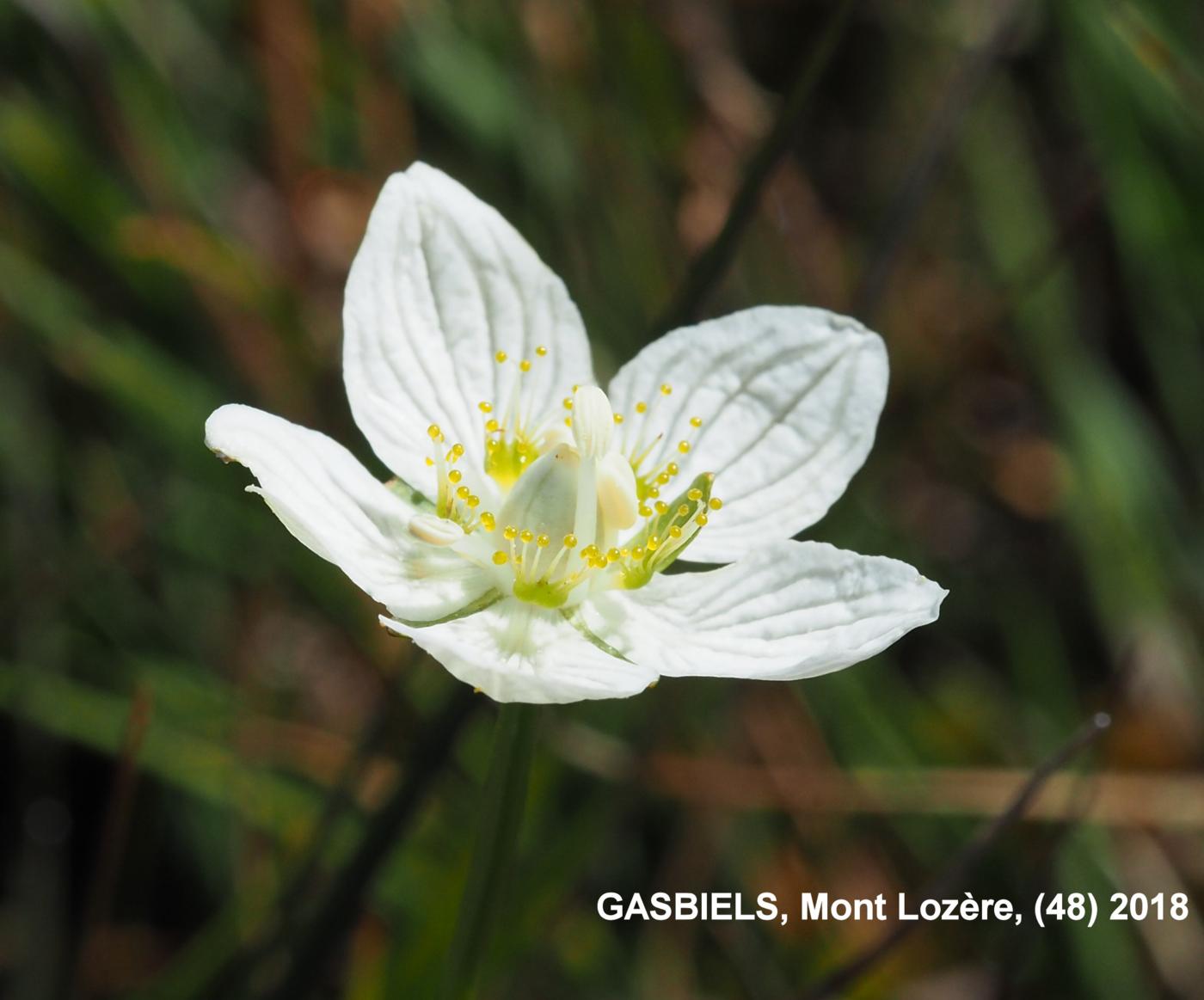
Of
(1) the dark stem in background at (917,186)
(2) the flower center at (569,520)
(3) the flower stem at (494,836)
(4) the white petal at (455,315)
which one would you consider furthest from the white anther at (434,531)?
(1) the dark stem in background at (917,186)

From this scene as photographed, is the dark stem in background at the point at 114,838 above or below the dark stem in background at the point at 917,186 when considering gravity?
below

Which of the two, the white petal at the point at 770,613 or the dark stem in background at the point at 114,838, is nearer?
the white petal at the point at 770,613

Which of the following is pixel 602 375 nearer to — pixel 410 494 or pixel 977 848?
pixel 410 494

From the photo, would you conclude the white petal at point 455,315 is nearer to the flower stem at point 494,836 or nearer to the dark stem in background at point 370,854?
the dark stem in background at point 370,854

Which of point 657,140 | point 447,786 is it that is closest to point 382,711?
point 447,786

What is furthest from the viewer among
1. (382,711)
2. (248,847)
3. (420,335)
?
(248,847)

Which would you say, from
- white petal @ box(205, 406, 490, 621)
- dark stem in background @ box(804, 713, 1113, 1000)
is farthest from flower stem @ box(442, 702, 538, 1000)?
dark stem in background @ box(804, 713, 1113, 1000)

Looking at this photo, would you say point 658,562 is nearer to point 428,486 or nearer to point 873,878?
point 428,486
